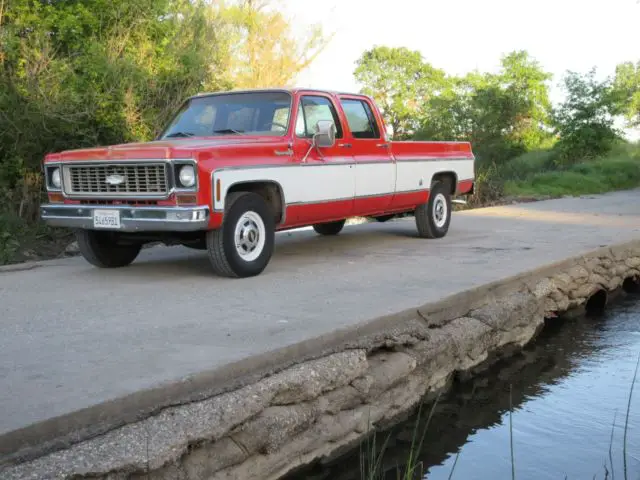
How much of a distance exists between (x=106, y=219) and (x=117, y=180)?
14.7 inches

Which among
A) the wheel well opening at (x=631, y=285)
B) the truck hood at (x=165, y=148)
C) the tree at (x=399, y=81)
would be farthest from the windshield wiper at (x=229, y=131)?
the tree at (x=399, y=81)

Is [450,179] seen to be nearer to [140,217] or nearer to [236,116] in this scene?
[236,116]

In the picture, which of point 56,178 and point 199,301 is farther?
point 56,178

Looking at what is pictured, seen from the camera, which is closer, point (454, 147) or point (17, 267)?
point (17, 267)

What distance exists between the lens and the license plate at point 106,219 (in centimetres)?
701

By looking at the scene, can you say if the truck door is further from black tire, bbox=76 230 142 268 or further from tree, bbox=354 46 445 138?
tree, bbox=354 46 445 138

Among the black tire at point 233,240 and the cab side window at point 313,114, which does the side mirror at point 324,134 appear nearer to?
the cab side window at point 313,114

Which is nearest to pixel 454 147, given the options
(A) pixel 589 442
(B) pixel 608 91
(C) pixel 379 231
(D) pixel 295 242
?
(C) pixel 379 231

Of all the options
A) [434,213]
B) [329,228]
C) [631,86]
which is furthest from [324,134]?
[631,86]

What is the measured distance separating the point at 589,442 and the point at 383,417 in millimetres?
1263

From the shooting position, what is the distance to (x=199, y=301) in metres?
6.17

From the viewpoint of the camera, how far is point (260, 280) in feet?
23.4

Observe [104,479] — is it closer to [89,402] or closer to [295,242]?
[89,402]

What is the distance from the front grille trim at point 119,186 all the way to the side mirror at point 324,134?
184 centimetres
